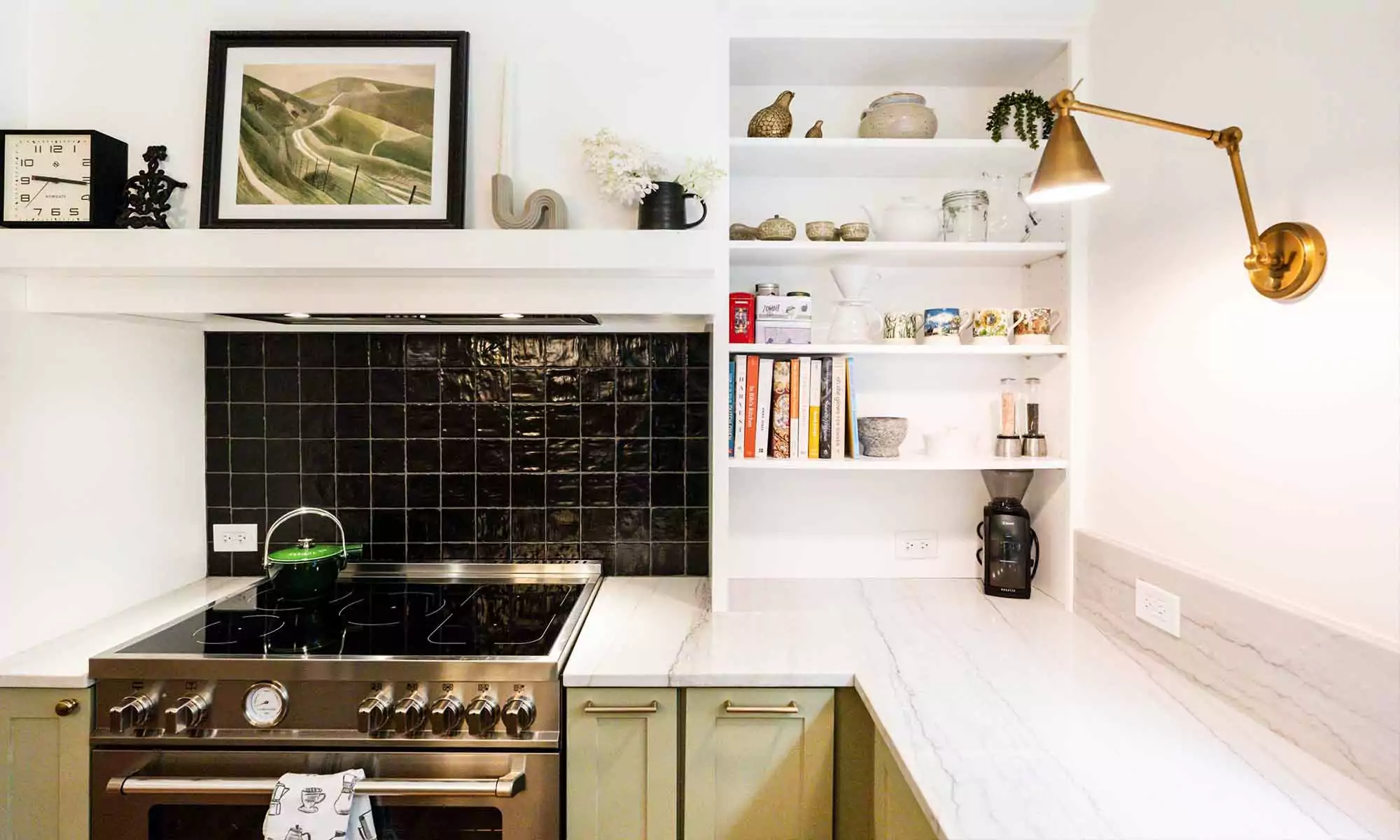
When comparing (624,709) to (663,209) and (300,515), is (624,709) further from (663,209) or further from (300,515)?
(300,515)

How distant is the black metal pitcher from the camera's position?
1627mm

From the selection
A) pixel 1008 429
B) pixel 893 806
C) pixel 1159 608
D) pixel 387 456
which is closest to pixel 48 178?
pixel 387 456

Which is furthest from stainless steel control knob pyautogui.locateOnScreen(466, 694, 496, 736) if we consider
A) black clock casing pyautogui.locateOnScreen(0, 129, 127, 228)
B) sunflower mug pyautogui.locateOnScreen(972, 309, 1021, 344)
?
sunflower mug pyautogui.locateOnScreen(972, 309, 1021, 344)

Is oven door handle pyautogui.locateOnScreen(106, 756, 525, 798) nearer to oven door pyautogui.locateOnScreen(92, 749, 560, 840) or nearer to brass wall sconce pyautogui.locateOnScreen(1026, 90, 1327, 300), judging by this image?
oven door pyautogui.locateOnScreen(92, 749, 560, 840)

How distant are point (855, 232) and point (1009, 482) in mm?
815

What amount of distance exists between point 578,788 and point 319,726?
1.81 ft

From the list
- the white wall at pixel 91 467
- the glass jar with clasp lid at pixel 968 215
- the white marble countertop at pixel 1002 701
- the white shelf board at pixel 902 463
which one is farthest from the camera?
the glass jar with clasp lid at pixel 968 215

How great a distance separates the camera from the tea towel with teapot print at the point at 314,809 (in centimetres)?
136

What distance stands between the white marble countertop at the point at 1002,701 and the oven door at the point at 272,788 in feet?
0.81

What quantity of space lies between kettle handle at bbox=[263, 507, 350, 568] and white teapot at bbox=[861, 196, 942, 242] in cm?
171

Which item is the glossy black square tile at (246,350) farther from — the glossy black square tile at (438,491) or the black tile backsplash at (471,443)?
the glossy black square tile at (438,491)

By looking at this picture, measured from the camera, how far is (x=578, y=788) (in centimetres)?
145

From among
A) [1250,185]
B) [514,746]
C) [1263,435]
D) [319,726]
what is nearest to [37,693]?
[319,726]

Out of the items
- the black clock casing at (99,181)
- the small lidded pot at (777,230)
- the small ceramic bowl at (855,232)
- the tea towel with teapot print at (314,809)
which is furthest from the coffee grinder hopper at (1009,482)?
the black clock casing at (99,181)
